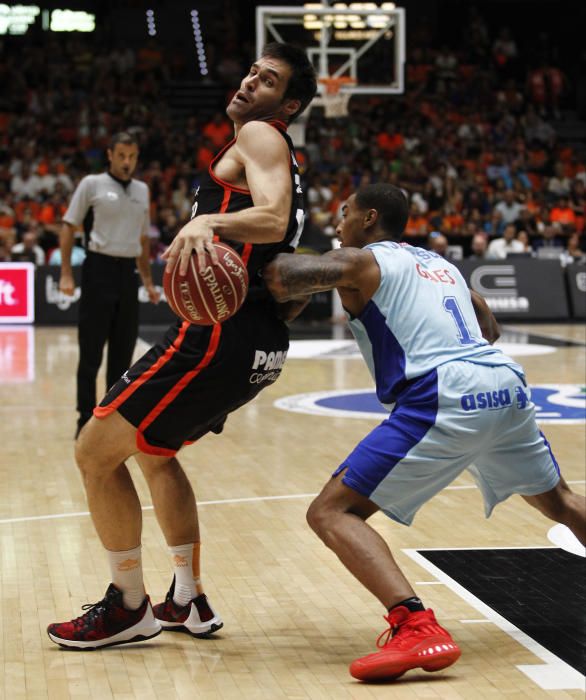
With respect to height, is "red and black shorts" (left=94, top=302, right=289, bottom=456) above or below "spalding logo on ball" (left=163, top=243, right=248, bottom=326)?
below

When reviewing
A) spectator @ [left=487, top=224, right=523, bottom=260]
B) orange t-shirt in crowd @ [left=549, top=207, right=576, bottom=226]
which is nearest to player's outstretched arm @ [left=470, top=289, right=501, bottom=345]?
spectator @ [left=487, top=224, right=523, bottom=260]

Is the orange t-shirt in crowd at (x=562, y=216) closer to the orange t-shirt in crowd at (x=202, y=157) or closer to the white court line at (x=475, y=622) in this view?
the orange t-shirt in crowd at (x=202, y=157)

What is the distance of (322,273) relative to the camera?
147 inches

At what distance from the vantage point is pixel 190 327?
12.8 ft

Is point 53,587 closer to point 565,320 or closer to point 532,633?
point 532,633

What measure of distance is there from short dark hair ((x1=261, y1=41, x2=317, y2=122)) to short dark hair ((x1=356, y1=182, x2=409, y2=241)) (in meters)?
0.39

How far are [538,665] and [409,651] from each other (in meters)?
0.44

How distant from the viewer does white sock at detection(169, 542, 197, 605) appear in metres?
4.23

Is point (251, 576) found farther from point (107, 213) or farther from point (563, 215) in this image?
point (563, 215)

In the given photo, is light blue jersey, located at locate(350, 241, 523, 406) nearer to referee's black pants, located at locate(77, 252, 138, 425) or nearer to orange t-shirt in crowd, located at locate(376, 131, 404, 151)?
referee's black pants, located at locate(77, 252, 138, 425)

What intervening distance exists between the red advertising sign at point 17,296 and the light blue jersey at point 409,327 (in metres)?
12.8

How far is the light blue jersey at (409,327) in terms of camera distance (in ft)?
12.7

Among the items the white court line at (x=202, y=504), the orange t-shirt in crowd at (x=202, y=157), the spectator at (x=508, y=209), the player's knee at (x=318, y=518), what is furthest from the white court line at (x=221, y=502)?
the orange t-shirt in crowd at (x=202, y=157)

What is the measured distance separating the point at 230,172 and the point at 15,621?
169 cm
